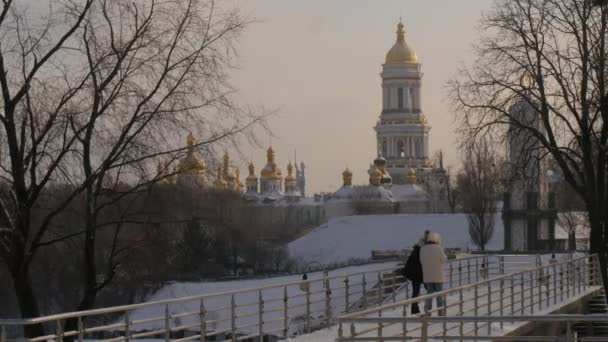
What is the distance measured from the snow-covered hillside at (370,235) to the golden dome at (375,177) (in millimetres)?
35769

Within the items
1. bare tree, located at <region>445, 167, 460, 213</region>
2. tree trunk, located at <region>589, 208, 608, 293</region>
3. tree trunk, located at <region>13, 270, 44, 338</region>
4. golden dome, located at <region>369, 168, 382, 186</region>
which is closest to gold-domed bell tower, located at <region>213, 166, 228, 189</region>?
tree trunk, located at <region>13, 270, 44, 338</region>

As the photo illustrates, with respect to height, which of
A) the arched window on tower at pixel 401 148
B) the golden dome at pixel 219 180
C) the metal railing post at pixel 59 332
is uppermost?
the arched window on tower at pixel 401 148

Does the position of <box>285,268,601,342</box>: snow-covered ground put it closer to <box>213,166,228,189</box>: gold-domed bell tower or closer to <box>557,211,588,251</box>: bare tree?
<box>213,166,228,189</box>: gold-domed bell tower

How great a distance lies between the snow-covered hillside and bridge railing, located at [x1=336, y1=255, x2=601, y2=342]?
8684cm

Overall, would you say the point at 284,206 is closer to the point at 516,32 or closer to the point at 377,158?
the point at 377,158

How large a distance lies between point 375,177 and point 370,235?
44.1 meters

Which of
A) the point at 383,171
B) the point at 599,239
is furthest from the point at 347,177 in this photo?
the point at 599,239

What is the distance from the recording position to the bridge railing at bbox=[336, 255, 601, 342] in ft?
55.6

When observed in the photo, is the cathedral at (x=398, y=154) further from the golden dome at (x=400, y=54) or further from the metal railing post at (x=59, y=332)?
the metal railing post at (x=59, y=332)

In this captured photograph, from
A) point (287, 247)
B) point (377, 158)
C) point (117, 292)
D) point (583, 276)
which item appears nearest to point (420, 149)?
point (377, 158)

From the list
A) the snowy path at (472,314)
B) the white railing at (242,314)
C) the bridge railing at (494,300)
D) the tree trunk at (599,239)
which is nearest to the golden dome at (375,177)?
the white railing at (242,314)

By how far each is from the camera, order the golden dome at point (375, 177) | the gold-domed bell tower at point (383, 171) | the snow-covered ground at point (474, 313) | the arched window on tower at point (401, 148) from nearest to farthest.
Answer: the snow-covered ground at point (474, 313) < the golden dome at point (375, 177) < the gold-domed bell tower at point (383, 171) < the arched window on tower at point (401, 148)

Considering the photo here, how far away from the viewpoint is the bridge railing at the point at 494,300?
55.6ft

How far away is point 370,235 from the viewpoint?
13038 cm
